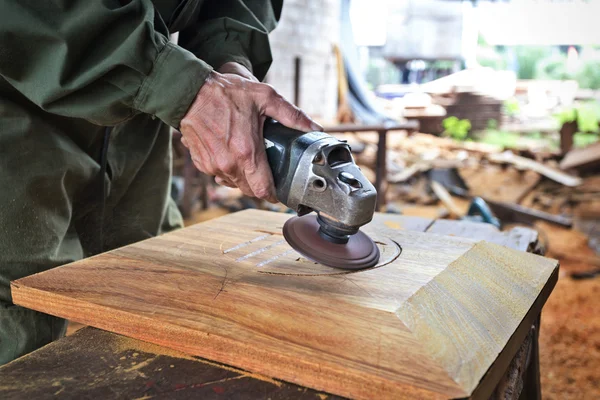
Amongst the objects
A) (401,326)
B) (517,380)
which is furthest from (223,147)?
(517,380)

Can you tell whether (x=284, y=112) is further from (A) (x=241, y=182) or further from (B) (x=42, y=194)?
(B) (x=42, y=194)

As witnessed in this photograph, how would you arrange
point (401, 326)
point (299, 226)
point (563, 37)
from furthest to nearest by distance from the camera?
point (563, 37)
point (299, 226)
point (401, 326)

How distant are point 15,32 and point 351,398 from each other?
980mm

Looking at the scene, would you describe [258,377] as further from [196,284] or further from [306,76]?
→ [306,76]

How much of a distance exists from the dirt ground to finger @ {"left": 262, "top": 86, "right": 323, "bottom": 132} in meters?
2.60

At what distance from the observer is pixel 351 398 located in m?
0.89

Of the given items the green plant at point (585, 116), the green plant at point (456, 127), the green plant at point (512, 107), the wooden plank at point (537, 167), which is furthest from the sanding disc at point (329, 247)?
the green plant at point (512, 107)

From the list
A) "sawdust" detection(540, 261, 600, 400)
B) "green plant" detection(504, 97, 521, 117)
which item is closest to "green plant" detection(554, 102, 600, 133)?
"green plant" detection(504, 97, 521, 117)

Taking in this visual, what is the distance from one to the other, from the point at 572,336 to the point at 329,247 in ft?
10.4

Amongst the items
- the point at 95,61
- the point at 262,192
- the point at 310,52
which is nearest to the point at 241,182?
the point at 262,192

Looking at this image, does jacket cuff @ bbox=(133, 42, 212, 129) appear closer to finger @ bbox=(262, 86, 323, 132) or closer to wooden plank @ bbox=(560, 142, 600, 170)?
finger @ bbox=(262, 86, 323, 132)

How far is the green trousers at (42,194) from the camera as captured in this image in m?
1.29

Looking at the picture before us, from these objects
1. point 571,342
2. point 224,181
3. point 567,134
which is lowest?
point 571,342

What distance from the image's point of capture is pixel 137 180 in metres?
1.83
